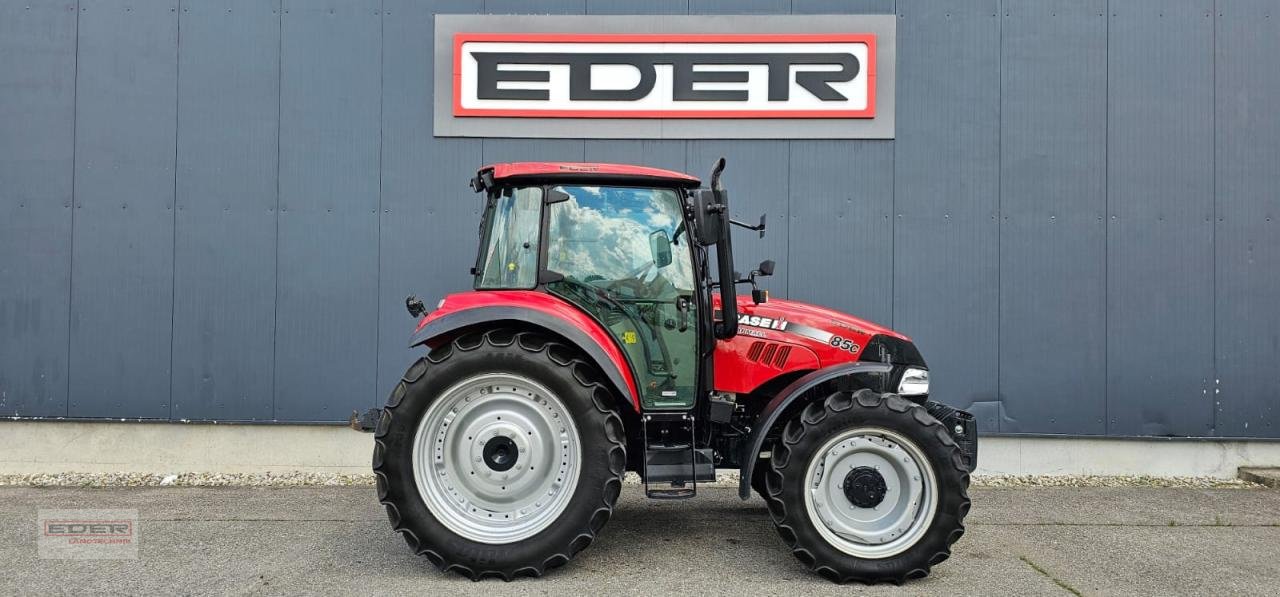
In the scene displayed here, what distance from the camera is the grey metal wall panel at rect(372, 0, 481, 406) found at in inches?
257

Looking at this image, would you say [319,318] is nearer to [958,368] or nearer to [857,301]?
[857,301]

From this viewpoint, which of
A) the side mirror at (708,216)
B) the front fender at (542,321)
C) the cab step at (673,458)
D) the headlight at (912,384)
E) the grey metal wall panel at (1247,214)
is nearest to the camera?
the side mirror at (708,216)

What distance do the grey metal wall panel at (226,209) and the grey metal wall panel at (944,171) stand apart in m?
5.13

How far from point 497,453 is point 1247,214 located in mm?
6290

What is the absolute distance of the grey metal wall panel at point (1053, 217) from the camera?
6.43 metres

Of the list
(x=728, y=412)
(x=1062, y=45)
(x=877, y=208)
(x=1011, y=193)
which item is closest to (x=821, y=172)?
(x=877, y=208)

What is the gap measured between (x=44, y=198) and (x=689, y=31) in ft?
17.7

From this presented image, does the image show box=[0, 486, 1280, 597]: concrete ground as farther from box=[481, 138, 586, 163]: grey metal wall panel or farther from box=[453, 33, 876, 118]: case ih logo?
box=[453, 33, 876, 118]: case ih logo

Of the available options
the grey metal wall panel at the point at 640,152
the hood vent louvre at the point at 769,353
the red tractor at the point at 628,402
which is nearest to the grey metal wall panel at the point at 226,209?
the grey metal wall panel at the point at 640,152

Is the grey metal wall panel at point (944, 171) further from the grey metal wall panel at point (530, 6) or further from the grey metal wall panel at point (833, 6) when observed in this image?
the grey metal wall panel at point (530, 6)

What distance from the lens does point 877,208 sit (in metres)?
6.55

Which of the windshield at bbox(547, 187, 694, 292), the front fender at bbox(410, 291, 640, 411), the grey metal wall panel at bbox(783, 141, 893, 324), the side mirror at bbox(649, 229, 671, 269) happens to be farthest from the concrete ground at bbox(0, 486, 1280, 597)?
the grey metal wall panel at bbox(783, 141, 893, 324)

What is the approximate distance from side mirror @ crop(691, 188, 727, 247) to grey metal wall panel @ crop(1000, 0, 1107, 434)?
3.71m

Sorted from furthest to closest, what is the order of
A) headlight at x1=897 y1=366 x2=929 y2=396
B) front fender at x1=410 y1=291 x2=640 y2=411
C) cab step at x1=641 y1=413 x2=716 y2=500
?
headlight at x1=897 y1=366 x2=929 y2=396
cab step at x1=641 y1=413 x2=716 y2=500
front fender at x1=410 y1=291 x2=640 y2=411
